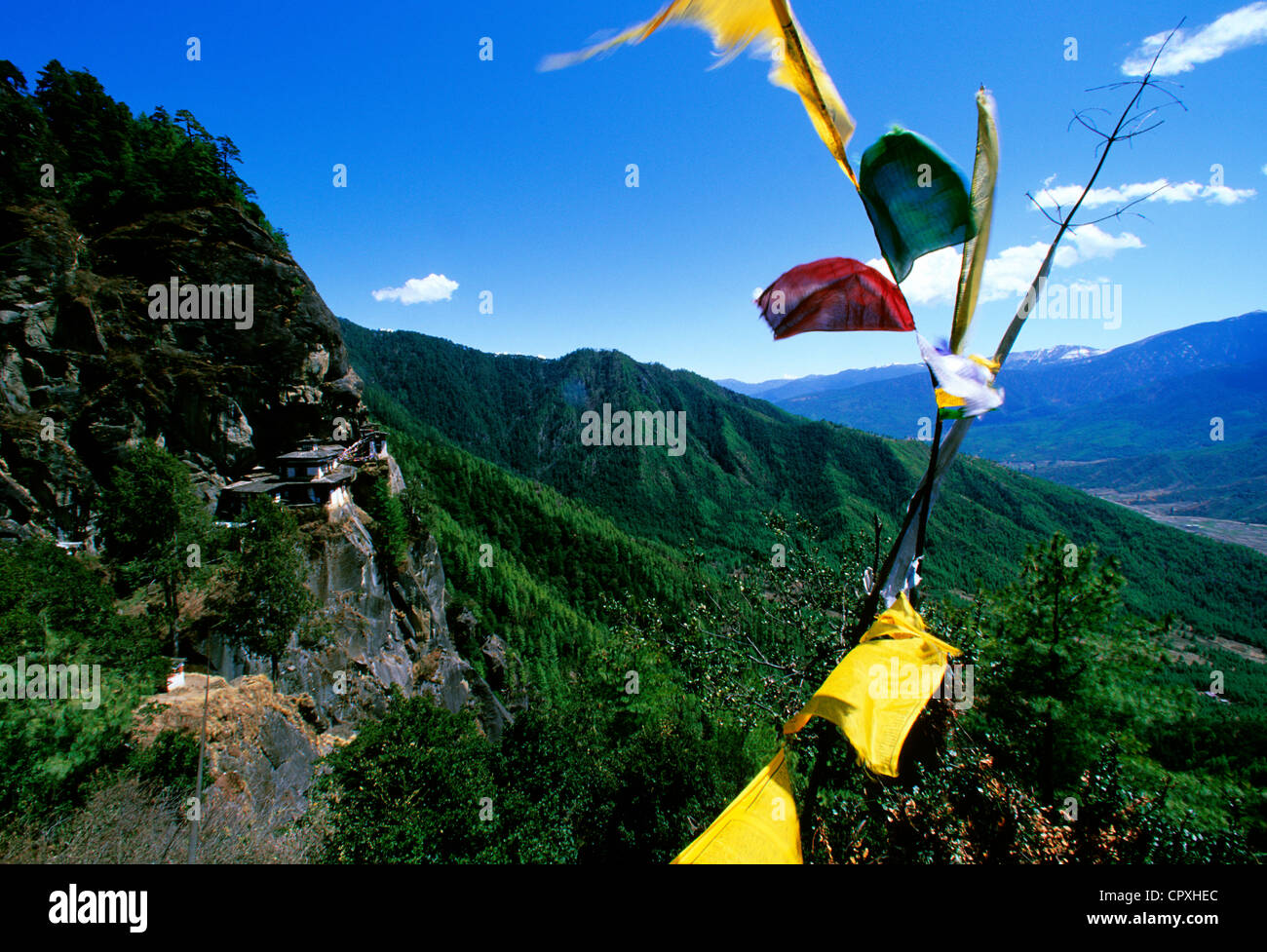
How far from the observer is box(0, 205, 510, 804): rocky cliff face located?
51.8 ft

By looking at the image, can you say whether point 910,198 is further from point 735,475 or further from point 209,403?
point 735,475

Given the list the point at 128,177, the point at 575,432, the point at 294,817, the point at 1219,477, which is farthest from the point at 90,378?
the point at 1219,477

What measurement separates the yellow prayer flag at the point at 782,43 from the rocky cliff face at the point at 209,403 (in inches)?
640

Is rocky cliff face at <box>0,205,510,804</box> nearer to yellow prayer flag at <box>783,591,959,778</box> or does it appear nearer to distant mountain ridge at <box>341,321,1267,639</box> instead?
yellow prayer flag at <box>783,591,959,778</box>

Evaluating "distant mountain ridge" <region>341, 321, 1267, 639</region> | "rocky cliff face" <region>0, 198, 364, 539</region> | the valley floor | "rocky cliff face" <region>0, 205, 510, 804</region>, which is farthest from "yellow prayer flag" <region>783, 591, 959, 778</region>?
the valley floor

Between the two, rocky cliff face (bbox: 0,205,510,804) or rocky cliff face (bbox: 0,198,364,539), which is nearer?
rocky cliff face (bbox: 0,205,510,804)

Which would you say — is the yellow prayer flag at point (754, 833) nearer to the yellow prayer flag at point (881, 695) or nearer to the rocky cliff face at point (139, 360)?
the yellow prayer flag at point (881, 695)

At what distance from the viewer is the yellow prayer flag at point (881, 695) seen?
1804 millimetres

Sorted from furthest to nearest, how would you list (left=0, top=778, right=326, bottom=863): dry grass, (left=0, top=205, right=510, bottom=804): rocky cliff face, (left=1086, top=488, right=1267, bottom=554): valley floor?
(left=1086, top=488, right=1267, bottom=554): valley floor → (left=0, top=205, right=510, bottom=804): rocky cliff face → (left=0, top=778, right=326, bottom=863): dry grass

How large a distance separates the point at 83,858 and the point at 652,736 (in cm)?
1178

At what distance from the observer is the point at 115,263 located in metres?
20.0

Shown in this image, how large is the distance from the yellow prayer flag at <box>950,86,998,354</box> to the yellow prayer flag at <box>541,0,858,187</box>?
0.47m

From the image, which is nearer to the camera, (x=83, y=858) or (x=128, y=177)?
(x=83, y=858)

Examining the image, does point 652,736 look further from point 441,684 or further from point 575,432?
point 575,432
